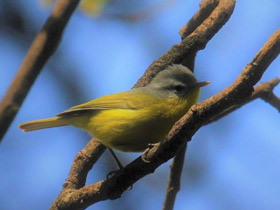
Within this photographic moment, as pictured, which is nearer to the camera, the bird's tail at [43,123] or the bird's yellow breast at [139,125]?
the bird's yellow breast at [139,125]

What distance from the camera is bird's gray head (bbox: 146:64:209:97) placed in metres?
3.84

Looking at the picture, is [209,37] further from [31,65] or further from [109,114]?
[31,65]

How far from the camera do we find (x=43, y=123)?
3.94 metres

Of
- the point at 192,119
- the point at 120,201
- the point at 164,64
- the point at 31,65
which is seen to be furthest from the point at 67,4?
the point at 120,201

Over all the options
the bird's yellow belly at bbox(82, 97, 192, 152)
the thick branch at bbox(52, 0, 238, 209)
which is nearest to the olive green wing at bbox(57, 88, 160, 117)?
the bird's yellow belly at bbox(82, 97, 192, 152)

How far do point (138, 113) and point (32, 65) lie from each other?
2.23m

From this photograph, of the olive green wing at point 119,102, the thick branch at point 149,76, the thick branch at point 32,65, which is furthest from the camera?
the olive green wing at point 119,102

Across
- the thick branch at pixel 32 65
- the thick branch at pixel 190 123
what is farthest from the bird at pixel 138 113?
the thick branch at pixel 32 65

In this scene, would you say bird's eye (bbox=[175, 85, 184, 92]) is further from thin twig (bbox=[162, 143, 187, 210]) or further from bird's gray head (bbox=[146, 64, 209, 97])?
thin twig (bbox=[162, 143, 187, 210])

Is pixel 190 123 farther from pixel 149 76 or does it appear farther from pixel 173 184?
pixel 149 76

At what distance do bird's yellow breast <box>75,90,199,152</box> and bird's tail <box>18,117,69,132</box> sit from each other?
0.34 m

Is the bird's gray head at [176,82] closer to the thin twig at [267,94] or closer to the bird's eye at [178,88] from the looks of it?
the bird's eye at [178,88]

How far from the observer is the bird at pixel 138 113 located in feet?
11.5

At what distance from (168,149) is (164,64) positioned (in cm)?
184
